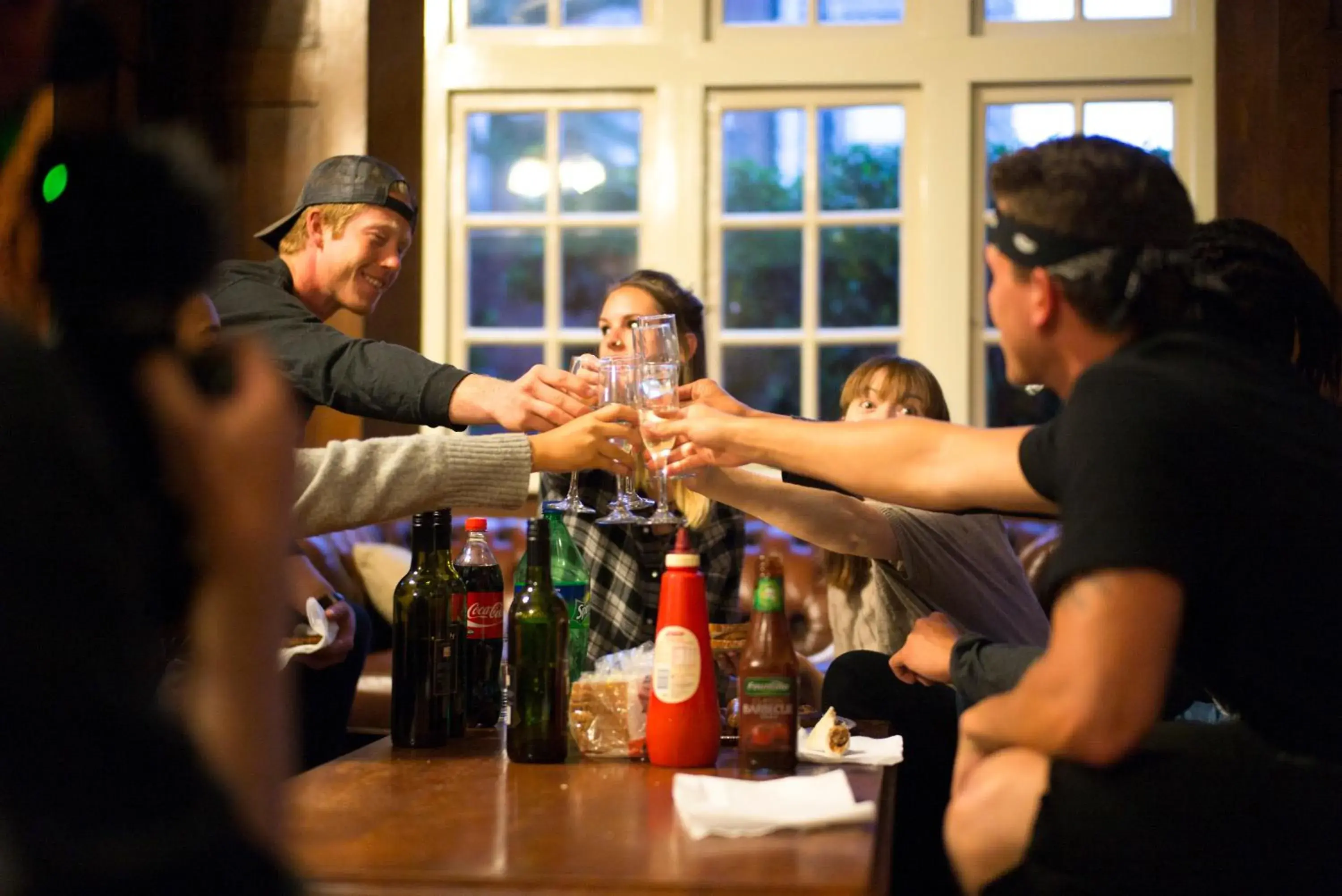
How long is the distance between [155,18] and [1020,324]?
154 inches

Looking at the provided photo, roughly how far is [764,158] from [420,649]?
319cm

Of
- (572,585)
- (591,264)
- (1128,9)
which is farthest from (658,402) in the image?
(1128,9)

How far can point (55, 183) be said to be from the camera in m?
0.61

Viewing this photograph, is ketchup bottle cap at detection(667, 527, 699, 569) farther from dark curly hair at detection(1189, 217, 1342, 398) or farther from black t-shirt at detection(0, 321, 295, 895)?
black t-shirt at detection(0, 321, 295, 895)

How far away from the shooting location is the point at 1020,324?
5.32ft

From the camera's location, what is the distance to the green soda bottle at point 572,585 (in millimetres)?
2104

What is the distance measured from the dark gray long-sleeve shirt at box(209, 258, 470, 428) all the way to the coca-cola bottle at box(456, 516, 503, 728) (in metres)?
0.43

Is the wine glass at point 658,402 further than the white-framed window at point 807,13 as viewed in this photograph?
No

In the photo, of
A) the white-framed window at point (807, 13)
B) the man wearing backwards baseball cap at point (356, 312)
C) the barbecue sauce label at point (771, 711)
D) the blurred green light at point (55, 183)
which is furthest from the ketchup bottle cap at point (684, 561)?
the white-framed window at point (807, 13)

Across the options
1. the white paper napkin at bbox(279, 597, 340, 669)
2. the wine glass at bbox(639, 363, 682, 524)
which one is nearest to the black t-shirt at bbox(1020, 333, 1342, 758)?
the wine glass at bbox(639, 363, 682, 524)

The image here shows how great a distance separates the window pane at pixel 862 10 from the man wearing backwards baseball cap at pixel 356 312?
2148 millimetres

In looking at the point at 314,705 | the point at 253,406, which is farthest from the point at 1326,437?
the point at 314,705

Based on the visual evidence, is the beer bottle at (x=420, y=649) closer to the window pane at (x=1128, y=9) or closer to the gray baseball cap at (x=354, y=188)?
the gray baseball cap at (x=354, y=188)

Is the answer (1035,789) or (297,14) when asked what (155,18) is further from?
(1035,789)
